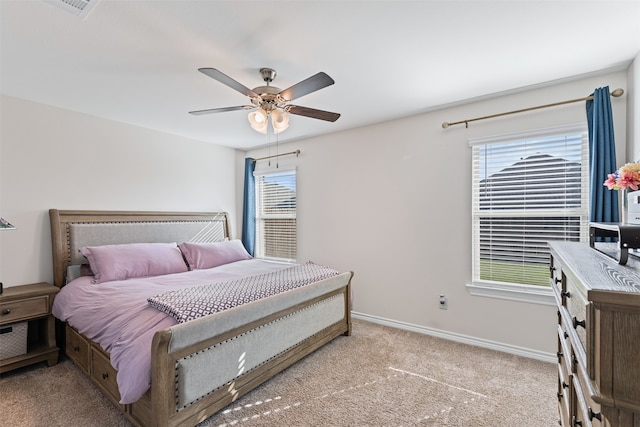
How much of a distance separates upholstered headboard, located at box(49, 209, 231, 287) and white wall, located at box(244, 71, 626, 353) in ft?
5.26

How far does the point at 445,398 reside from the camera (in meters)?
2.17

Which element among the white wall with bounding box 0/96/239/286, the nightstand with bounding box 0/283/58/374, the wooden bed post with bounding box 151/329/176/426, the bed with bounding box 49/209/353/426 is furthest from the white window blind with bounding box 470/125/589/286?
the nightstand with bounding box 0/283/58/374

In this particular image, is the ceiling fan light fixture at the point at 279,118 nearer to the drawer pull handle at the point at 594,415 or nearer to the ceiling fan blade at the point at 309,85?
the ceiling fan blade at the point at 309,85

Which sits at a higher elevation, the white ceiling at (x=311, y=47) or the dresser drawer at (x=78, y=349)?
the white ceiling at (x=311, y=47)

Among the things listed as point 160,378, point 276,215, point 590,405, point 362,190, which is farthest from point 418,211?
point 160,378

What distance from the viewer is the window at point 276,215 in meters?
4.55

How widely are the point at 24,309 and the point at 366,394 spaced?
116 inches

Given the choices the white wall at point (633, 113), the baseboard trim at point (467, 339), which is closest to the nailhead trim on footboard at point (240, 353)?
the baseboard trim at point (467, 339)

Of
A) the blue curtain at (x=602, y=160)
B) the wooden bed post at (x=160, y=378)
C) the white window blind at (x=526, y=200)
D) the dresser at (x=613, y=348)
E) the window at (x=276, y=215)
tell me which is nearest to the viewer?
the dresser at (x=613, y=348)

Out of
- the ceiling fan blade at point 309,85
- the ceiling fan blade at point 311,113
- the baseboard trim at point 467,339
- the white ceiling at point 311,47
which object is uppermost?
the white ceiling at point 311,47

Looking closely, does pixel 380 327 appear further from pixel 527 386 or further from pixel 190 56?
pixel 190 56

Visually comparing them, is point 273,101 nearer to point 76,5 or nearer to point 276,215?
point 76,5

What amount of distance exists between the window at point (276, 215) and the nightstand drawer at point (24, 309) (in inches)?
107

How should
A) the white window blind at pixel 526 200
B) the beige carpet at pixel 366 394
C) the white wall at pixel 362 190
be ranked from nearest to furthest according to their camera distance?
1. the beige carpet at pixel 366 394
2. the white window blind at pixel 526 200
3. the white wall at pixel 362 190
